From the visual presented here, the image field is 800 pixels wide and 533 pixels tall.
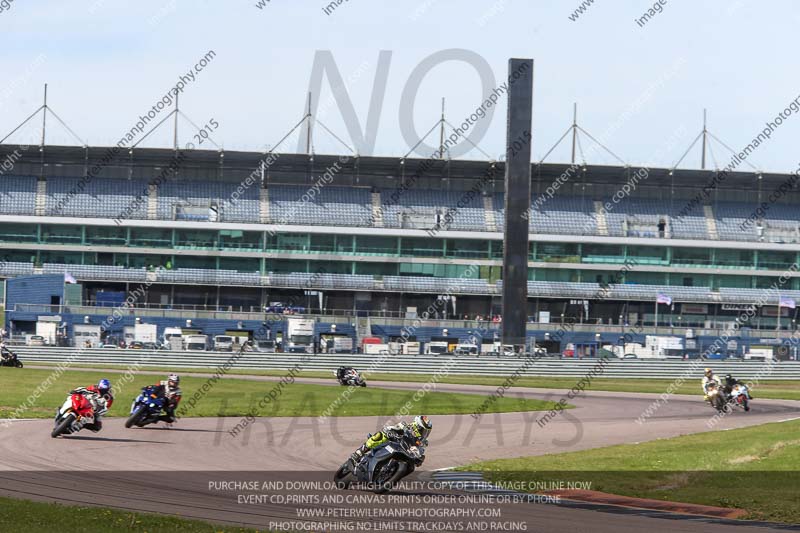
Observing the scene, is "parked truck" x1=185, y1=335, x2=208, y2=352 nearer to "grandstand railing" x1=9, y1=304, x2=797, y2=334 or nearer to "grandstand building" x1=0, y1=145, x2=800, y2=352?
"grandstand railing" x1=9, y1=304, x2=797, y2=334

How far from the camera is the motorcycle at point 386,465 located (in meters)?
19.0

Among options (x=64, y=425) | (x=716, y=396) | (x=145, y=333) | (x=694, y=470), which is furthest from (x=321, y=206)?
(x=694, y=470)

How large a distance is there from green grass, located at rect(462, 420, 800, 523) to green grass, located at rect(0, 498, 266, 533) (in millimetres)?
8574

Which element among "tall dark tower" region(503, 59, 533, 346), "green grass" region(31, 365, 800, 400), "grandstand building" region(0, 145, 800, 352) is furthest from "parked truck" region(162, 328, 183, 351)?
"tall dark tower" region(503, 59, 533, 346)

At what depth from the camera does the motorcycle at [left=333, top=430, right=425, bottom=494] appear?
19.0 m

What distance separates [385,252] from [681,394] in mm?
45513

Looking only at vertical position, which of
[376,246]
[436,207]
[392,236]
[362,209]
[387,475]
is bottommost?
[387,475]

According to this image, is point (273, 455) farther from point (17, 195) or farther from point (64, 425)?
point (17, 195)

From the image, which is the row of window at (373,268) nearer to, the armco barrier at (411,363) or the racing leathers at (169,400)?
the armco barrier at (411,363)

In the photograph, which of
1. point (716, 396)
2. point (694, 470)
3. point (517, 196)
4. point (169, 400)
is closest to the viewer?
point (694, 470)

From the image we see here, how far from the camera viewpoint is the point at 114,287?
97250mm

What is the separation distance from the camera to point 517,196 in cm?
7288

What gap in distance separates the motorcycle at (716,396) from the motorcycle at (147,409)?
24.1 metres

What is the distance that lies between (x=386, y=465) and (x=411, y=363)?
169 ft
